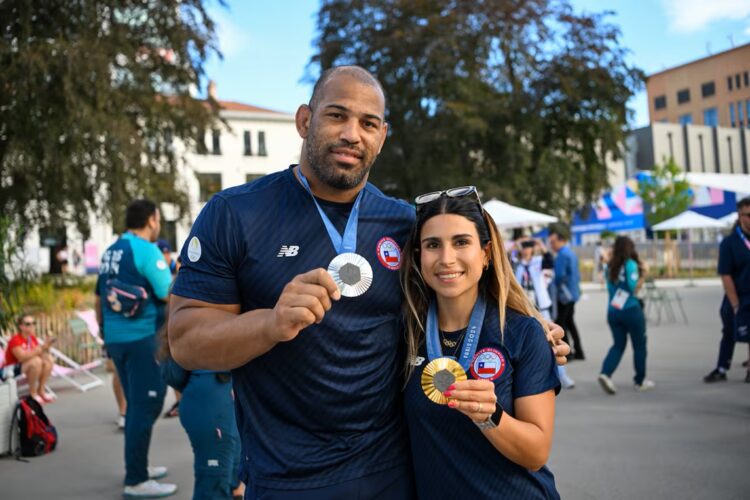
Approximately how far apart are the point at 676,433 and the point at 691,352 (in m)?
5.32

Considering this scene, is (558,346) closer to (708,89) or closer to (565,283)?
(565,283)

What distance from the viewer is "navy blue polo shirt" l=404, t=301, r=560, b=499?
7.47 ft

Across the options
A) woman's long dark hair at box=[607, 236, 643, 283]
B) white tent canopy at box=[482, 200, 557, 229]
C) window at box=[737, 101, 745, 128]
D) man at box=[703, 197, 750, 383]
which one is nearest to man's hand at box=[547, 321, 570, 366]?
man at box=[703, 197, 750, 383]

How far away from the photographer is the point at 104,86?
18141 millimetres

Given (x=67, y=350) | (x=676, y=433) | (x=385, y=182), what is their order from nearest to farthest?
(x=676, y=433), (x=67, y=350), (x=385, y=182)

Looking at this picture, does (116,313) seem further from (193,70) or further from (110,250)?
(193,70)

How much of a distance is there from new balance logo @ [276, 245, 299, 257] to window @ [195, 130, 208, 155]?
21.4 meters

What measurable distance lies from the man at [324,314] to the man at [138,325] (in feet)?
10.7

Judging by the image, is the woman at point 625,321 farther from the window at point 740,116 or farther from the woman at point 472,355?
the window at point 740,116

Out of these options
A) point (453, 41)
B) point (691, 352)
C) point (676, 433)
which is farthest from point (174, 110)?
point (676, 433)

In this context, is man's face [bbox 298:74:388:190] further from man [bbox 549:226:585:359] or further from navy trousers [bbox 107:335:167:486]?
man [bbox 549:226:585:359]

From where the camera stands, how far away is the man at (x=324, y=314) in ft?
7.20

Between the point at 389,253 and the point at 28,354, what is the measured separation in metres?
7.85

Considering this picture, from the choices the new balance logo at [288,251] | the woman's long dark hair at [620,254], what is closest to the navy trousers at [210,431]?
the new balance logo at [288,251]
